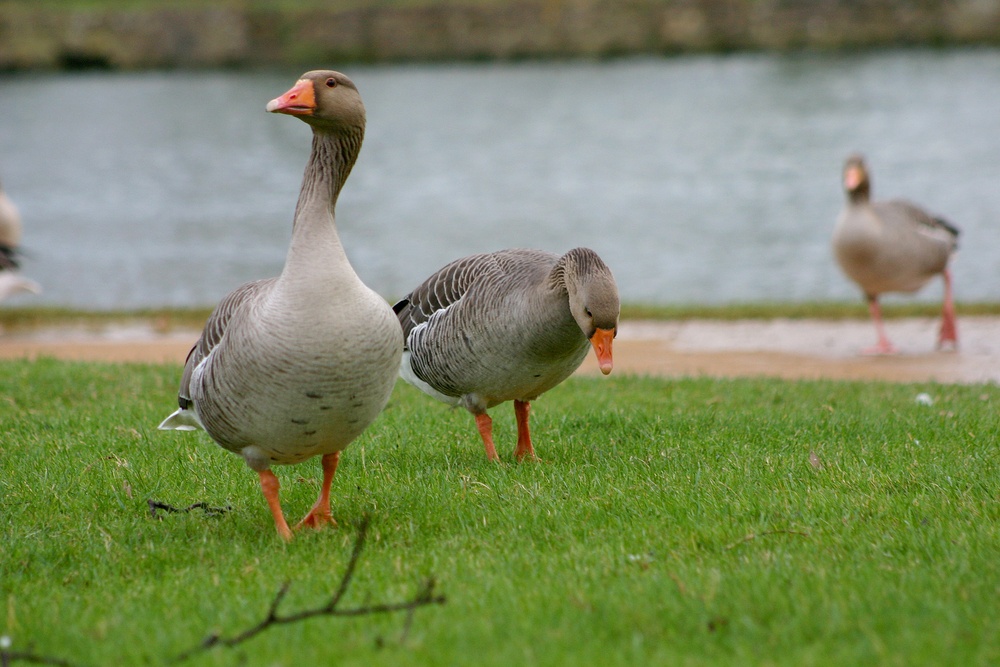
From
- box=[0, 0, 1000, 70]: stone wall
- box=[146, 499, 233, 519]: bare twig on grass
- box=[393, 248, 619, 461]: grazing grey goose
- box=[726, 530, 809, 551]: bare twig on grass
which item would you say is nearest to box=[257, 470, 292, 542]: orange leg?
box=[146, 499, 233, 519]: bare twig on grass

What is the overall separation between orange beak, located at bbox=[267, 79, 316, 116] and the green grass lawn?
1845 mm

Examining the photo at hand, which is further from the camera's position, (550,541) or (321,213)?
(550,541)

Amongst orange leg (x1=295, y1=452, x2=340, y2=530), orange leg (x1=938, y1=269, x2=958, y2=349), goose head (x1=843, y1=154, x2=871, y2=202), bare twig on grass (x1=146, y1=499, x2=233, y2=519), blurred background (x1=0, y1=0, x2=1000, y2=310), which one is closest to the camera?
orange leg (x1=295, y1=452, x2=340, y2=530)

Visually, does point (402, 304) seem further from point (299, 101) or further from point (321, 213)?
point (299, 101)

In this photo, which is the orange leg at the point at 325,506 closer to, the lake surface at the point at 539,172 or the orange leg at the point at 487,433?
the orange leg at the point at 487,433

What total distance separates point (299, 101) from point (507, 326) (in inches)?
70.5

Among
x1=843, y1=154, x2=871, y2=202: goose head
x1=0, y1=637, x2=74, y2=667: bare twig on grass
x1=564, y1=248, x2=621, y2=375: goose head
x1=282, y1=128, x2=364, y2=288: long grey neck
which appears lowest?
x1=0, y1=637, x2=74, y2=667: bare twig on grass

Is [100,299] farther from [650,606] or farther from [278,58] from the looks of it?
[278,58]

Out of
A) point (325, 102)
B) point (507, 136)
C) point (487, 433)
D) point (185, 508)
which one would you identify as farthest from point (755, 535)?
point (507, 136)

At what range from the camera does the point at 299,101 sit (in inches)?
171

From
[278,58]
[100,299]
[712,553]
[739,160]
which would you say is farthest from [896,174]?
[278,58]

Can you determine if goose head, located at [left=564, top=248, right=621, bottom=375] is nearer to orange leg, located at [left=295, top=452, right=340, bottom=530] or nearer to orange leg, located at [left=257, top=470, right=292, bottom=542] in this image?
orange leg, located at [left=295, top=452, right=340, bottom=530]

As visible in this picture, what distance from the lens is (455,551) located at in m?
4.55

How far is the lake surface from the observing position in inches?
782
